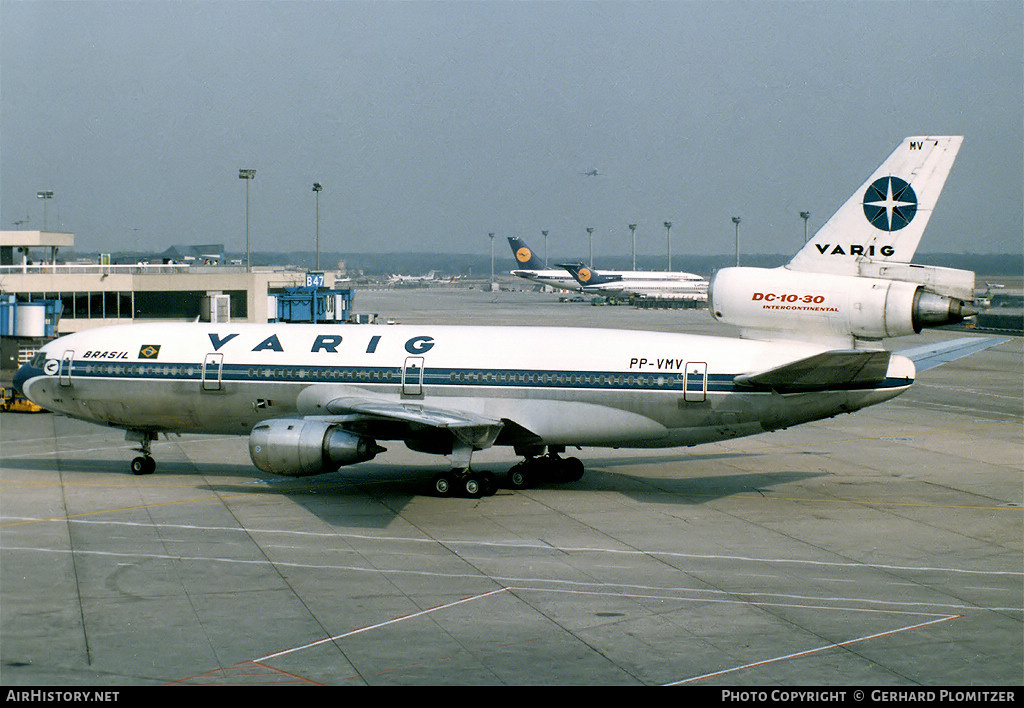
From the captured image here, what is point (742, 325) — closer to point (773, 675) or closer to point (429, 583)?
point (429, 583)

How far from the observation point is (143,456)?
38.1m

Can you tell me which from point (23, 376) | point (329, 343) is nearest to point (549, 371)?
point (329, 343)

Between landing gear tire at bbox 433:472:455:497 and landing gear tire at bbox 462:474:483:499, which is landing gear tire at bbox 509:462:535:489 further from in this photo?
landing gear tire at bbox 433:472:455:497

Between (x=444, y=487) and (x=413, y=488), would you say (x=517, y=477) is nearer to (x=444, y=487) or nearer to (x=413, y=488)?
(x=444, y=487)

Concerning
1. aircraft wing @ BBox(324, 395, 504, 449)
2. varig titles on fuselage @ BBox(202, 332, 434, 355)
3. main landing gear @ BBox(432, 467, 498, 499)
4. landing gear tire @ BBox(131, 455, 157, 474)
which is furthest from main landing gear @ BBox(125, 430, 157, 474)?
main landing gear @ BBox(432, 467, 498, 499)

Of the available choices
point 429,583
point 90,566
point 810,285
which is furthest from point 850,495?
point 90,566

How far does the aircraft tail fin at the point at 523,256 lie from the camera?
190250mm

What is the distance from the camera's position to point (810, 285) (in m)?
31.8

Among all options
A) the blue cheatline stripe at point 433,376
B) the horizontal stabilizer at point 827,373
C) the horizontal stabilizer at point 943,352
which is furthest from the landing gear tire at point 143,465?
the horizontal stabilizer at point 943,352

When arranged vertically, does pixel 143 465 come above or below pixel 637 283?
below

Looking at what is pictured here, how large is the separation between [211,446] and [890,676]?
32409mm

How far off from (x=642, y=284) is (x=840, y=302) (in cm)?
13878

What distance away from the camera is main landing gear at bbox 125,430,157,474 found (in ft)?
123

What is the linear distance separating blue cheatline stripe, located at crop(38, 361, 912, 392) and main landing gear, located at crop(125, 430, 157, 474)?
232 cm
